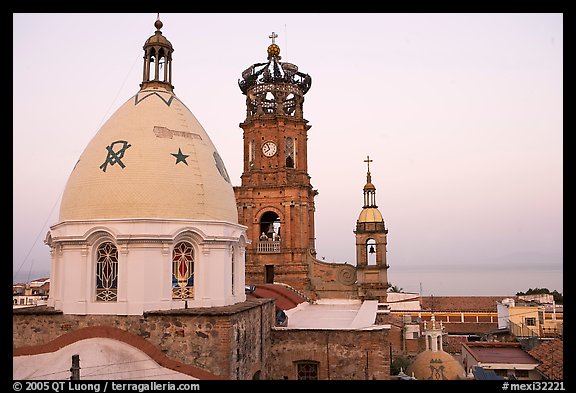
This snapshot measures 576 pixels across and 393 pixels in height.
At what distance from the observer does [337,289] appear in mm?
33906

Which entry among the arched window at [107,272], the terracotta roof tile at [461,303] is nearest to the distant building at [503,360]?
the arched window at [107,272]

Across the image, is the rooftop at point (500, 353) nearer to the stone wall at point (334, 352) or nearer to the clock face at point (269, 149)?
the stone wall at point (334, 352)

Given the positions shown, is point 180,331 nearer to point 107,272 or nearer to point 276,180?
point 107,272

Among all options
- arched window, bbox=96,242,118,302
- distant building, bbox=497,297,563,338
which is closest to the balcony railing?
arched window, bbox=96,242,118,302

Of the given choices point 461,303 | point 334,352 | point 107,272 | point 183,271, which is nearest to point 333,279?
point 334,352

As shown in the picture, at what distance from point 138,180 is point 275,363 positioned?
8.30 meters

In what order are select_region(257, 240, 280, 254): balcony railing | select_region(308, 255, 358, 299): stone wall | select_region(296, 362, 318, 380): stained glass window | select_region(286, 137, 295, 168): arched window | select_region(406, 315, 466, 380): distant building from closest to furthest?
1. select_region(296, 362, 318, 380): stained glass window
2. select_region(406, 315, 466, 380): distant building
3. select_region(308, 255, 358, 299): stone wall
4. select_region(257, 240, 280, 254): balcony railing
5. select_region(286, 137, 295, 168): arched window

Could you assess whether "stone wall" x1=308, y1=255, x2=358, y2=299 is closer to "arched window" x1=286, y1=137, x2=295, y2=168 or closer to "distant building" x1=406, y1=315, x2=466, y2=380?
"arched window" x1=286, y1=137, x2=295, y2=168

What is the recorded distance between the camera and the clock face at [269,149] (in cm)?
3500

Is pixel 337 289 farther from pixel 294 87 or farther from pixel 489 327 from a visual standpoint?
pixel 489 327

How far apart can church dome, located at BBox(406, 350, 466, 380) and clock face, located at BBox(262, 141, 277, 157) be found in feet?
53.3

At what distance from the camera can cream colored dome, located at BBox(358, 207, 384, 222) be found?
36.0m

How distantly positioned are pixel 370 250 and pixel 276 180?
773 cm
